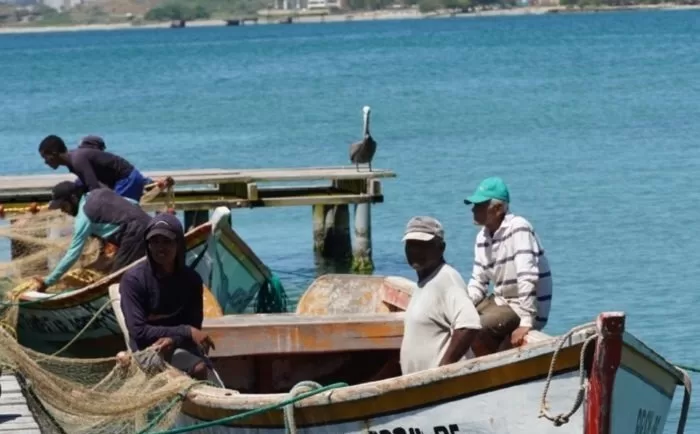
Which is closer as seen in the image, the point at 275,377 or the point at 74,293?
the point at 275,377

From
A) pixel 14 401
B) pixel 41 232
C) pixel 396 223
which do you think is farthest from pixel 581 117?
pixel 14 401

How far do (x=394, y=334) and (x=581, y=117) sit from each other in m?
39.1

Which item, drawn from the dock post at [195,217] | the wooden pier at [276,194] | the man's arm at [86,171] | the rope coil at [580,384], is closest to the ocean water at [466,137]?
the wooden pier at [276,194]

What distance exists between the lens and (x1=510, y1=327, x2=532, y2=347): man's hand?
970 centimetres

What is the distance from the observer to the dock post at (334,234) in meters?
24.0

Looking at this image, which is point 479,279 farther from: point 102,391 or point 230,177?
point 230,177

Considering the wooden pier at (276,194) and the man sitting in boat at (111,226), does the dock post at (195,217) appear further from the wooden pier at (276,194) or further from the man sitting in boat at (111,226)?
the man sitting in boat at (111,226)

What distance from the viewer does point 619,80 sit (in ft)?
220

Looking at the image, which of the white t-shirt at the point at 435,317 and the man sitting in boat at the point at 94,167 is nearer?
the white t-shirt at the point at 435,317

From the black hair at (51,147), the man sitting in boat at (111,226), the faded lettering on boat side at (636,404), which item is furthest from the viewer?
the black hair at (51,147)

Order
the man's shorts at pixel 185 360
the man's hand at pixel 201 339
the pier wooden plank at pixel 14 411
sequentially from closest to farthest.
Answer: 1. the man's hand at pixel 201 339
2. the man's shorts at pixel 185 360
3. the pier wooden plank at pixel 14 411

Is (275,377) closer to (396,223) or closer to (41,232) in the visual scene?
(41,232)

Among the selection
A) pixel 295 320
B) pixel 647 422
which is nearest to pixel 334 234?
pixel 295 320

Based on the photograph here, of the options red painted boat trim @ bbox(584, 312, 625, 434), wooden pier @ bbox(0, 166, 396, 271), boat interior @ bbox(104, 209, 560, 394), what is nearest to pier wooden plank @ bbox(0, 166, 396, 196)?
wooden pier @ bbox(0, 166, 396, 271)
